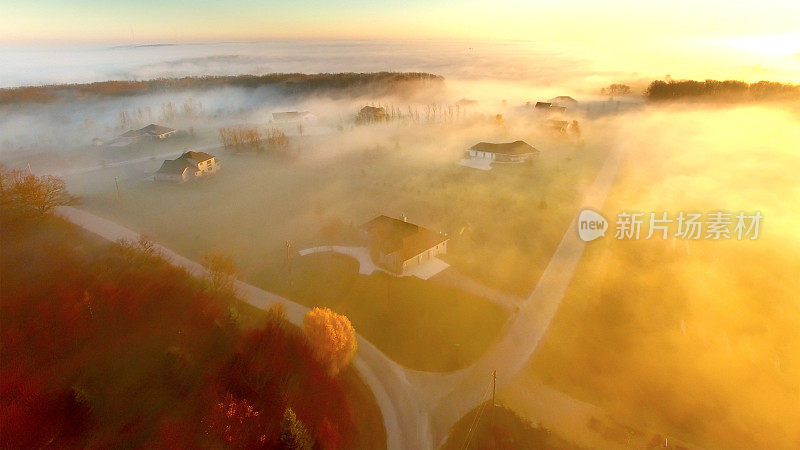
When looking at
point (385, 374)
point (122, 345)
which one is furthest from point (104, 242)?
point (385, 374)

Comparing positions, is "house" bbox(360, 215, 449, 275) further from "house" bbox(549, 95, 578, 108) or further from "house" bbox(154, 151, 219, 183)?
"house" bbox(549, 95, 578, 108)

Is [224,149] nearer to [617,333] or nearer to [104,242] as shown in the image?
[104,242]

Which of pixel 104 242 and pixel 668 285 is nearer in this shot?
pixel 668 285

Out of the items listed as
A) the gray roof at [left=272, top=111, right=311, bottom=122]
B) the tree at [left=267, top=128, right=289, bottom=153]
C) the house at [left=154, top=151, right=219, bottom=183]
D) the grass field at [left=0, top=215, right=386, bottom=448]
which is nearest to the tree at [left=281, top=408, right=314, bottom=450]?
the grass field at [left=0, top=215, right=386, bottom=448]

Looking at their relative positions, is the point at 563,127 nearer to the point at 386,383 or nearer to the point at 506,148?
the point at 506,148

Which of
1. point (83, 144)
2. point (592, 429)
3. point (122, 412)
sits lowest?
point (592, 429)

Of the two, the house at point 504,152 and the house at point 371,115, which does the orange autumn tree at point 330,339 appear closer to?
the house at point 504,152

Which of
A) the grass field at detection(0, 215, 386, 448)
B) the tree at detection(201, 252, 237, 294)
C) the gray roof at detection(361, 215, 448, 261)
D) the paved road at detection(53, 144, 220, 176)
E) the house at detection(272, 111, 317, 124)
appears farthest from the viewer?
the house at detection(272, 111, 317, 124)
